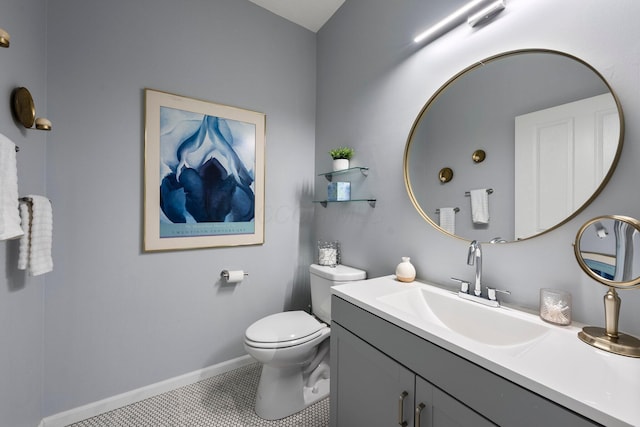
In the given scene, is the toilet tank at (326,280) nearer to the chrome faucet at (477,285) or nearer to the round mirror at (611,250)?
the chrome faucet at (477,285)

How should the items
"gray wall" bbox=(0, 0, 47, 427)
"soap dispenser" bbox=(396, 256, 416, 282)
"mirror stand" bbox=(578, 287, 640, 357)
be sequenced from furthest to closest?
"soap dispenser" bbox=(396, 256, 416, 282) < "gray wall" bbox=(0, 0, 47, 427) < "mirror stand" bbox=(578, 287, 640, 357)

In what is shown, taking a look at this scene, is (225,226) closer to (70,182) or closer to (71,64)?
(70,182)

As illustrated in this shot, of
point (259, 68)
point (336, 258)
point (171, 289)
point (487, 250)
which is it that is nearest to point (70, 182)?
point (171, 289)

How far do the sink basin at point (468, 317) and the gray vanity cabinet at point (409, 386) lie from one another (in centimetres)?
18

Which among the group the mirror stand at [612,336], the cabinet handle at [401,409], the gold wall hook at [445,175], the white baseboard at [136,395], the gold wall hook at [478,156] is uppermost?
the gold wall hook at [478,156]

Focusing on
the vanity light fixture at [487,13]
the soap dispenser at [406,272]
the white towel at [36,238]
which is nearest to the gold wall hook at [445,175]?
the soap dispenser at [406,272]

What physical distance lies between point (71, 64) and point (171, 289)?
138cm

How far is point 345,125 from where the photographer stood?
1947 millimetres

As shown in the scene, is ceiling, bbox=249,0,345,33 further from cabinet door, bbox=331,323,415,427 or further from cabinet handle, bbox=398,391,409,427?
cabinet handle, bbox=398,391,409,427

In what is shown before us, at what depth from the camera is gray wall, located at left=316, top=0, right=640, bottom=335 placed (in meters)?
0.82

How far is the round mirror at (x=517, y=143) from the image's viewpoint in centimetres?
87

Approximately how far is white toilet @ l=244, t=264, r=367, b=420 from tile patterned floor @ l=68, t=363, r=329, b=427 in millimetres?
67

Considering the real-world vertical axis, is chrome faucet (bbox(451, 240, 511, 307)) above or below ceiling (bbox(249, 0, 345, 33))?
below

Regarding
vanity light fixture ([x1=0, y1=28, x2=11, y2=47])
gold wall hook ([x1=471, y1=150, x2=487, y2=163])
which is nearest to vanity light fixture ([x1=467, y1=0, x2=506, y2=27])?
gold wall hook ([x1=471, y1=150, x2=487, y2=163])
